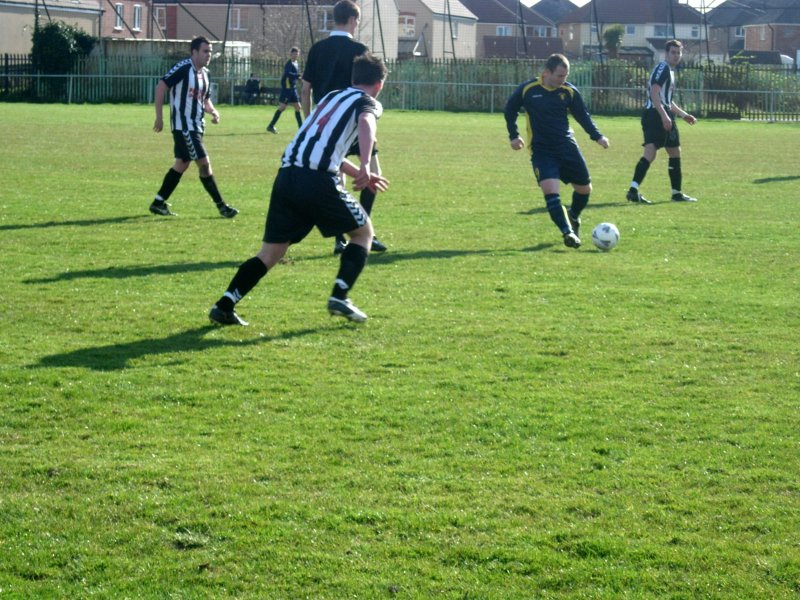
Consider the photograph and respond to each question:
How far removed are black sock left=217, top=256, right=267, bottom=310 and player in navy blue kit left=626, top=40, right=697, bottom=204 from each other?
839cm

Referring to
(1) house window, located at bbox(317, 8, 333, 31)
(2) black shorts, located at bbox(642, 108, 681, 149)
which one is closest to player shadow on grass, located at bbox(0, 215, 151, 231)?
(2) black shorts, located at bbox(642, 108, 681, 149)

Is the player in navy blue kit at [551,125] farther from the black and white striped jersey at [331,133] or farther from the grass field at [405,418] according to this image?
the black and white striped jersey at [331,133]

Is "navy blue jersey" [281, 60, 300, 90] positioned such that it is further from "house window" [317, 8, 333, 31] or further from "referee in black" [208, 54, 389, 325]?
"house window" [317, 8, 333, 31]

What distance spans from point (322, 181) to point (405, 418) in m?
2.15

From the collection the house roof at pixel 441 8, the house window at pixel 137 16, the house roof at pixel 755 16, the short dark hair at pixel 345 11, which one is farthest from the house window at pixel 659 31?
the short dark hair at pixel 345 11

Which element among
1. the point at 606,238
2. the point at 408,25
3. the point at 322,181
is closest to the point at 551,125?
the point at 606,238

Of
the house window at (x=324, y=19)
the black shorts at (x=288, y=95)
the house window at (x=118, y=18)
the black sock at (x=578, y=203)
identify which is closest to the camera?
the black sock at (x=578, y=203)

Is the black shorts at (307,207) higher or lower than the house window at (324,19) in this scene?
lower

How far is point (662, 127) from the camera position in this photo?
1473 cm

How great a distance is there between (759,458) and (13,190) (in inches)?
443

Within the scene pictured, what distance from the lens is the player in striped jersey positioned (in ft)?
39.9

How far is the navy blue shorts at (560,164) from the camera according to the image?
1094 cm

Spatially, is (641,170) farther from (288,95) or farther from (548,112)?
(288,95)

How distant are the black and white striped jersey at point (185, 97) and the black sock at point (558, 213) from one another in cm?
399
